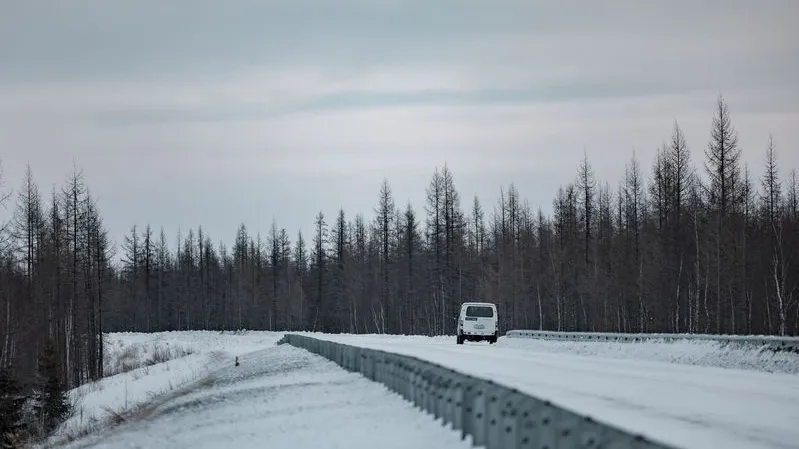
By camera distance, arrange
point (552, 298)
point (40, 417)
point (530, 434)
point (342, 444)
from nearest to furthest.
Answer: point (530, 434), point (342, 444), point (40, 417), point (552, 298)

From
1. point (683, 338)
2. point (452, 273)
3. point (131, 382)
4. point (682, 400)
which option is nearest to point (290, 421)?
point (682, 400)

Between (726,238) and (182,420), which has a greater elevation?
(726,238)

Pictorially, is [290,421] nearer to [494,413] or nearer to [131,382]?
[494,413]

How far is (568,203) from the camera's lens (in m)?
101

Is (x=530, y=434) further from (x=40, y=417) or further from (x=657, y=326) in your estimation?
(x=657, y=326)

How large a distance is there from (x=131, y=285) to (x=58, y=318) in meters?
74.5

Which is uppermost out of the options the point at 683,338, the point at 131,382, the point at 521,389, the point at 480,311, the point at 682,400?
the point at 521,389

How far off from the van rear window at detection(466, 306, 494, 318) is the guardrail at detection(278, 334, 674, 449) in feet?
94.4

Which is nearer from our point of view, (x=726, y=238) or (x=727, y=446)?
(x=727, y=446)

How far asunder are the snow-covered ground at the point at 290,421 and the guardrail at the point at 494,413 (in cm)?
31

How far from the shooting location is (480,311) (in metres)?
51.7

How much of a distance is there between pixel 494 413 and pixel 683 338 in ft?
80.6

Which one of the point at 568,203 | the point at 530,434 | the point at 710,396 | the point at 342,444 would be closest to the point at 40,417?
the point at 342,444

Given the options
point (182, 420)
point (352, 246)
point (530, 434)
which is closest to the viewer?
point (530, 434)
